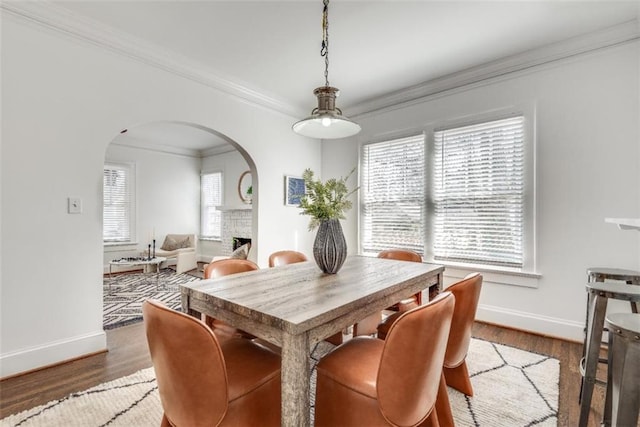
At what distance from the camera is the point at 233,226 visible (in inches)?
261

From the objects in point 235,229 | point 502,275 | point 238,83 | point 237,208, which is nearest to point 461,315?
point 502,275

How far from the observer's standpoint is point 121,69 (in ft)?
8.90

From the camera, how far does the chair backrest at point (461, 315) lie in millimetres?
1521

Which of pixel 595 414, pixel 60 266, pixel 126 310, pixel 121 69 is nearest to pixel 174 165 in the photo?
pixel 126 310

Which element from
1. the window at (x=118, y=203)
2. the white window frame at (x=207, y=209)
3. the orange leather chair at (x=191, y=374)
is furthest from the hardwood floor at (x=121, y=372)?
the white window frame at (x=207, y=209)

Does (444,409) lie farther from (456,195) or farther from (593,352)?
(456,195)

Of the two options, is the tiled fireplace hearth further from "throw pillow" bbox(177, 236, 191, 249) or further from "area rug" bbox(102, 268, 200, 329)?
"area rug" bbox(102, 268, 200, 329)

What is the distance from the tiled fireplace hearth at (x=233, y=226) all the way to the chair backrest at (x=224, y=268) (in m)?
4.06

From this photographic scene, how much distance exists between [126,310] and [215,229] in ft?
12.7

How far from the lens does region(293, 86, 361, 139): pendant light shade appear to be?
2004mm

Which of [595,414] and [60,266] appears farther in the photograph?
[60,266]

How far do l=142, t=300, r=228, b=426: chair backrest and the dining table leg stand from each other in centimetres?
22

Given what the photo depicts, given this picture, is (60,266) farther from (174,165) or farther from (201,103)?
(174,165)

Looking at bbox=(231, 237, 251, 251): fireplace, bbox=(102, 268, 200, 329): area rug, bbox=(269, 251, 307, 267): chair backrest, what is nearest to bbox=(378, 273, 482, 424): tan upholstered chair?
bbox=(269, 251, 307, 267): chair backrest
